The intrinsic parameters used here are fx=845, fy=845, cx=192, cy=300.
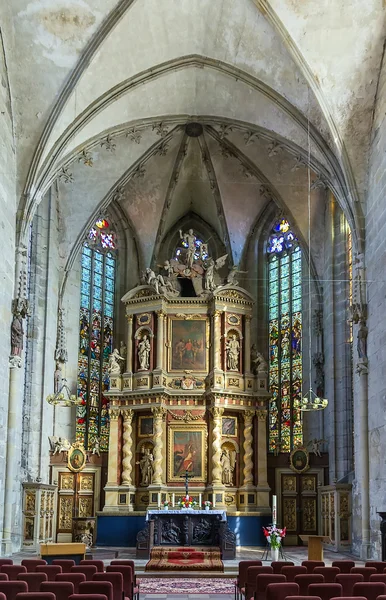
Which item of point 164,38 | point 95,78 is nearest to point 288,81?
point 164,38

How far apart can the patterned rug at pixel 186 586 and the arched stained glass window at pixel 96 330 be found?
36.8ft

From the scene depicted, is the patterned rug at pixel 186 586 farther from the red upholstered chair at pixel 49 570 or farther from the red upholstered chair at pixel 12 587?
the red upholstered chair at pixel 12 587

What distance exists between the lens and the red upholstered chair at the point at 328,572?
10.8 metres

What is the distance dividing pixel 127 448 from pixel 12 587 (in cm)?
1692

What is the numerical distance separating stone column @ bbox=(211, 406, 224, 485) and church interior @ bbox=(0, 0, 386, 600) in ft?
0.22

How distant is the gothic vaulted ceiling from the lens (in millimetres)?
20500

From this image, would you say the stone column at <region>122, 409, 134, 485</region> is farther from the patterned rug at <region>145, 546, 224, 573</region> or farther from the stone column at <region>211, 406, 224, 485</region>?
the patterned rug at <region>145, 546, 224, 573</region>

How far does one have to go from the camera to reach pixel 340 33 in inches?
809

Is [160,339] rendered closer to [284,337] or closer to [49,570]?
[284,337]

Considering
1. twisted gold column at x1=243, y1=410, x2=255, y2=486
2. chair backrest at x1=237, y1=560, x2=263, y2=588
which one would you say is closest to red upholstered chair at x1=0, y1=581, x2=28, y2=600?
chair backrest at x1=237, y1=560, x2=263, y2=588

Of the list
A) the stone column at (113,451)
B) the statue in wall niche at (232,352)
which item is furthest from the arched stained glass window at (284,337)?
the stone column at (113,451)

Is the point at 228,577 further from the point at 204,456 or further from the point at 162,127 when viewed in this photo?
the point at 162,127

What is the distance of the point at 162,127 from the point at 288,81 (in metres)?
5.27

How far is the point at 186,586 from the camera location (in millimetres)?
15961
